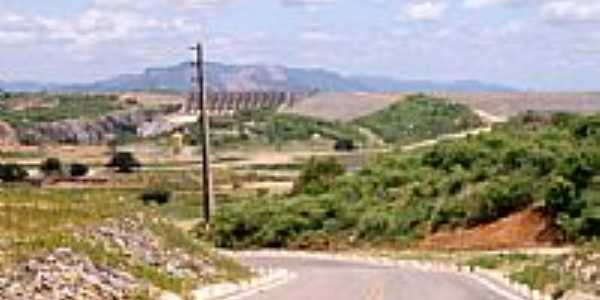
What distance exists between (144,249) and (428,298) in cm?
730

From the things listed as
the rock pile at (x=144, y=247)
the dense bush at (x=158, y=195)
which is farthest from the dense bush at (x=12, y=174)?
the rock pile at (x=144, y=247)

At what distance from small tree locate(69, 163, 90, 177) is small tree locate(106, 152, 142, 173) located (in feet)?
20.4

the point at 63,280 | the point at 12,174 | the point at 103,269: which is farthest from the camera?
the point at 12,174

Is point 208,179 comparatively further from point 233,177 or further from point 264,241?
point 233,177

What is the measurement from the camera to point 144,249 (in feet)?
118

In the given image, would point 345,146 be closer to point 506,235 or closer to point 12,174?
point 12,174

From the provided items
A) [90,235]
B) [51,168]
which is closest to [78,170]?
[51,168]

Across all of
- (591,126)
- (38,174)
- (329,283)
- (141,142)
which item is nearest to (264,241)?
(591,126)

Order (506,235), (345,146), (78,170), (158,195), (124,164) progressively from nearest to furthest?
1. (506,235)
2. (158,195)
3. (78,170)
4. (124,164)
5. (345,146)

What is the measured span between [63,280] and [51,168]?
3741 inches

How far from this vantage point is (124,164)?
13575 cm

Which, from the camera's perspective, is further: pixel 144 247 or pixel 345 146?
pixel 345 146

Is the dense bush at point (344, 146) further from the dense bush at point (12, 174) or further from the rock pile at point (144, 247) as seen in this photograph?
the rock pile at point (144, 247)

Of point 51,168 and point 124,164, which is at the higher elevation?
point 51,168
